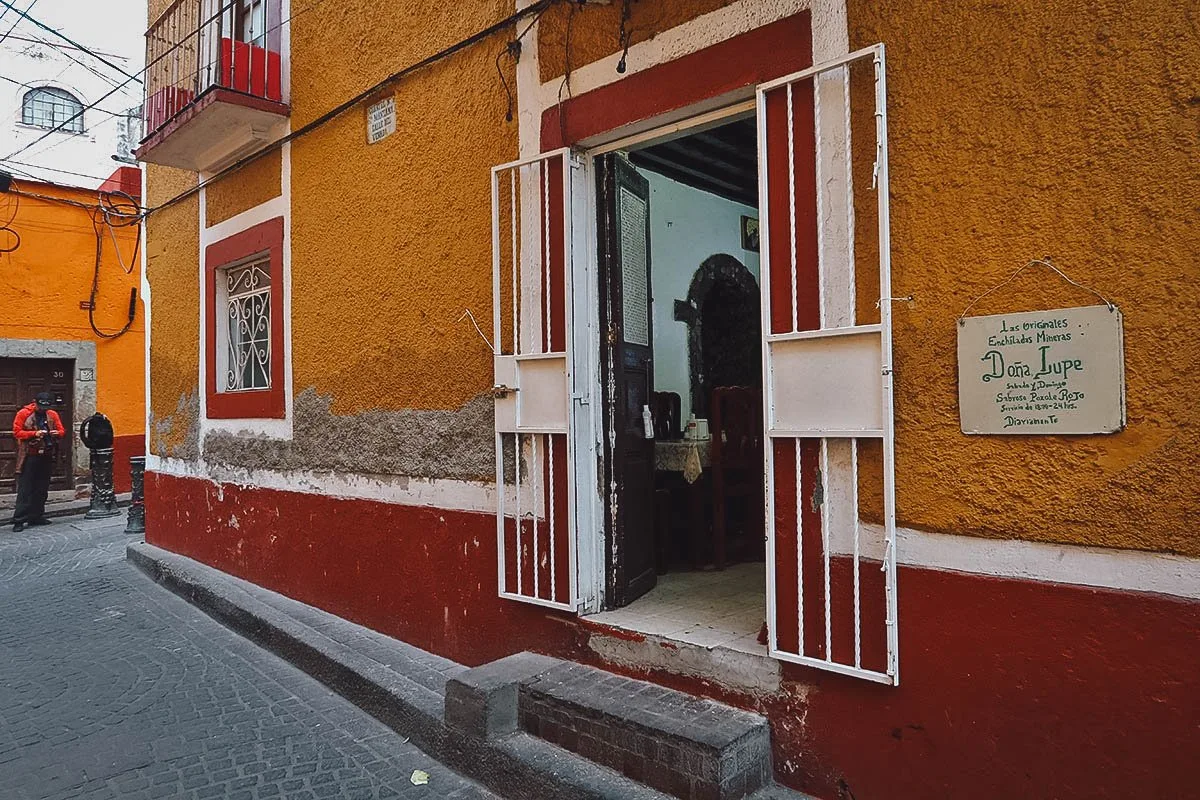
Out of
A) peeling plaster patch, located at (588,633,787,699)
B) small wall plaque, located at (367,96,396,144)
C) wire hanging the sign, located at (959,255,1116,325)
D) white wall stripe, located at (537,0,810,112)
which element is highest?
small wall plaque, located at (367,96,396,144)

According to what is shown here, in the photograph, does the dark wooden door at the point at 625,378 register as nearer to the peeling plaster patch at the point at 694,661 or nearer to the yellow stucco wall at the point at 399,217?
the peeling plaster patch at the point at 694,661

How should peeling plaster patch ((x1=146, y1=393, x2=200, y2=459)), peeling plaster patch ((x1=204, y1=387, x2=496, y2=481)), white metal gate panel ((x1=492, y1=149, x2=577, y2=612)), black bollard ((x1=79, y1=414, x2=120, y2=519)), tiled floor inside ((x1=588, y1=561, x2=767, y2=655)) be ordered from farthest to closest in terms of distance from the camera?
black bollard ((x1=79, y1=414, x2=120, y2=519)) < peeling plaster patch ((x1=146, y1=393, x2=200, y2=459)) < peeling plaster patch ((x1=204, y1=387, x2=496, y2=481)) < white metal gate panel ((x1=492, y1=149, x2=577, y2=612)) < tiled floor inside ((x1=588, y1=561, x2=767, y2=655))

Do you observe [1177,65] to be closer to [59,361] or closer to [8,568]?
[8,568]

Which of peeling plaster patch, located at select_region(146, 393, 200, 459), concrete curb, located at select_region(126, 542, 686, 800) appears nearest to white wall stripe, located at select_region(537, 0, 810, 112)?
concrete curb, located at select_region(126, 542, 686, 800)

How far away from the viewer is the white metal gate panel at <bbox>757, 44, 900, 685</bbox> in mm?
2768

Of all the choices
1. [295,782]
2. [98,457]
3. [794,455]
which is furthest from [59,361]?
[794,455]

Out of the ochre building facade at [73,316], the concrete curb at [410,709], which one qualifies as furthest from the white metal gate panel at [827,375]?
the ochre building facade at [73,316]

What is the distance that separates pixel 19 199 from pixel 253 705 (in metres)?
11.3

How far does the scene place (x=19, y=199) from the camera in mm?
11992

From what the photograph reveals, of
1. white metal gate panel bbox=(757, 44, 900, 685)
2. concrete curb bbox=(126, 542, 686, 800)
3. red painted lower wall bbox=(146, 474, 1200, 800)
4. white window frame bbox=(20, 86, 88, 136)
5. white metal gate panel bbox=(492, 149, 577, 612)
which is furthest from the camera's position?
white window frame bbox=(20, 86, 88, 136)

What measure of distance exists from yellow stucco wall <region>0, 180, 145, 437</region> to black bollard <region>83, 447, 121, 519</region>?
1.90 meters

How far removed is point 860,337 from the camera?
282 cm

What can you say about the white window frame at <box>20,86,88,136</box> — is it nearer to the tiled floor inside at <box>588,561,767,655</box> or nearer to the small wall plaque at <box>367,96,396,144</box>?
the small wall plaque at <box>367,96,396,144</box>

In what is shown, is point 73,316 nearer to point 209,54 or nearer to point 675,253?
point 209,54
